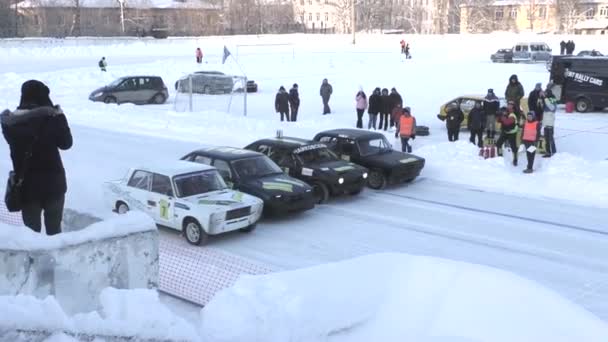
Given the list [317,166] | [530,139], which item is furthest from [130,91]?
[530,139]

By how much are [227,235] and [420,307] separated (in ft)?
25.5

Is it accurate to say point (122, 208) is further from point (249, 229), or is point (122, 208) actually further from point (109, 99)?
point (109, 99)

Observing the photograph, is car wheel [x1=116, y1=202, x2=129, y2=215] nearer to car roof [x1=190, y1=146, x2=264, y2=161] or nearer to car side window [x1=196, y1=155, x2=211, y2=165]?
car side window [x1=196, y1=155, x2=211, y2=165]

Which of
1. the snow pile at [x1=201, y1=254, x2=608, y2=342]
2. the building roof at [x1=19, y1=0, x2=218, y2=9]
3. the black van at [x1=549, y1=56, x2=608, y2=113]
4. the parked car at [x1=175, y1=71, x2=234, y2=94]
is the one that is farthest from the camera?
the building roof at [x1=19, y1=0, x2=218, y2=9]

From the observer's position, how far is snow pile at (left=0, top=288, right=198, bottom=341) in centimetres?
378

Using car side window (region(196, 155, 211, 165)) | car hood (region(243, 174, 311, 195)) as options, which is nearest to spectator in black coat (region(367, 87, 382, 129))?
car hood (region(243, 174, 311, 195))

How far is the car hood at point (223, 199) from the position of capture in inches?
445

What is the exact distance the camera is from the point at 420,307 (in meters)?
4.44

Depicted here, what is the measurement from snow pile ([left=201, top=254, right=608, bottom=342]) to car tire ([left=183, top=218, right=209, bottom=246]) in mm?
6302

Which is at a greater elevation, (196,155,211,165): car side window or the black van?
the black van

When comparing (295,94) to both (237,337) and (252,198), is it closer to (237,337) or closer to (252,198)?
(252,198)

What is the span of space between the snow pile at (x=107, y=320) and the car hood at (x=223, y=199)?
7.09 metres

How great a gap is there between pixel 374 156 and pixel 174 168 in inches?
202

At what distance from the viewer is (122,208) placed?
12453 millimetres
